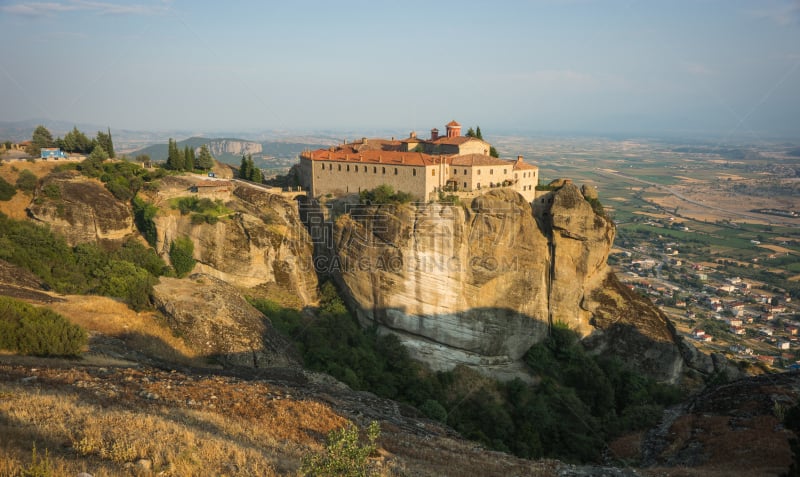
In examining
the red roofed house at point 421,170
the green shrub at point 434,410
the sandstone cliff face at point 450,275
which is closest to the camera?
the green shrub at point 434,410

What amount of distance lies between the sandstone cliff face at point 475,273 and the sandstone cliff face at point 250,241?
353cm

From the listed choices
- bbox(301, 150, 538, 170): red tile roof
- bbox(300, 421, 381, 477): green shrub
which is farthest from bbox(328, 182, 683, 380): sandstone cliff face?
bbox(300, 421, 381, 477): green shrub

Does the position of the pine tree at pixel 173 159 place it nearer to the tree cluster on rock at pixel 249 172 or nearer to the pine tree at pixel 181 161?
the pine tree at pixel 181 161

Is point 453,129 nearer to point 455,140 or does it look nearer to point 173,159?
point 455,140

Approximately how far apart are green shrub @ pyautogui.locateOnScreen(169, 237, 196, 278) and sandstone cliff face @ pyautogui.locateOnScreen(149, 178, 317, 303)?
38 centimetres

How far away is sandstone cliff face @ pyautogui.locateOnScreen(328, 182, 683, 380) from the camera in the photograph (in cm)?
3284

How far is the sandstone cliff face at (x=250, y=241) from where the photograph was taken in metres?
33.9

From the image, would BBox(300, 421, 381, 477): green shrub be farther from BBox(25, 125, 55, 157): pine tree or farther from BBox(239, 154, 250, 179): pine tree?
BBox(25, 125, 55, 157): pine tree

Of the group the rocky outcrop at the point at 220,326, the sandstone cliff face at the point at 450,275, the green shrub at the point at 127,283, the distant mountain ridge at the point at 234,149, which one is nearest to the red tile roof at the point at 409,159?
the sandstone cliff face at the point at 450,275

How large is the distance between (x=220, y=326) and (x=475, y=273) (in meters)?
17.2

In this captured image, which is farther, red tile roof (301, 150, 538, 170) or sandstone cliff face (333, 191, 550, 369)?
red tile roof (301, 150, 538, 170)

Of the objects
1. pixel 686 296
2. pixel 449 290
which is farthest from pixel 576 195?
pixel 686 296

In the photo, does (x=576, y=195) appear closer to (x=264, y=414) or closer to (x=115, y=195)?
(x=264, y=414)

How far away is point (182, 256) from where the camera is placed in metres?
33.3
